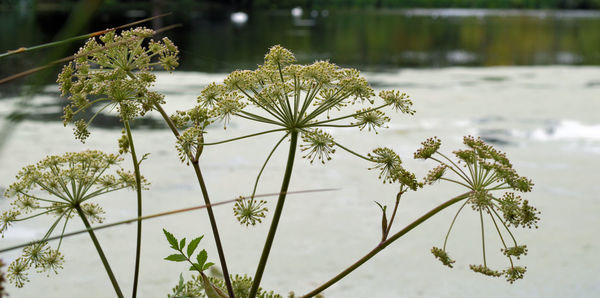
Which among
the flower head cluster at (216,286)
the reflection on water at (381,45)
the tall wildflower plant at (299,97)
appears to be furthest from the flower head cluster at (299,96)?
the reflection on water at (381,45)

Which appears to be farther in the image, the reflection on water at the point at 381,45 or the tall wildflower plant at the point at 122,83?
the reflection on water at the point at 381,45

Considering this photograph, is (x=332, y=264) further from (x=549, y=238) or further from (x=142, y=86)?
(x=142, y=86)

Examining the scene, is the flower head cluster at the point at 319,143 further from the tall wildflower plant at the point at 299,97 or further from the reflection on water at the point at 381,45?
the reflection on water at the point at 381,45

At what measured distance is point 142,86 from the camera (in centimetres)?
47

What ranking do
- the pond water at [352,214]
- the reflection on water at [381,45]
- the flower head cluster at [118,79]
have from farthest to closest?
the reflection on water at [381,45]
the pond water at [352,214]
the flower head cluster at [118,79]

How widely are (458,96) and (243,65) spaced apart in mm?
1837

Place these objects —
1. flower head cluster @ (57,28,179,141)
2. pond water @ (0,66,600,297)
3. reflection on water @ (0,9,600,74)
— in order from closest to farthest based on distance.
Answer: flower head cluster @ (57,28,179,141), pond water @ (0,66,600,297), reflection on water @ (0,9,600,74)

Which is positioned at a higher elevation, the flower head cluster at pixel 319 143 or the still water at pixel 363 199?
the still water at pixel 363 199

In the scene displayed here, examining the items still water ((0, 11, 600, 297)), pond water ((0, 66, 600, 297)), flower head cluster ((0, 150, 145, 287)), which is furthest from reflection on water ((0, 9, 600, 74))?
flower head cluster ((0, 150, 145, 287))

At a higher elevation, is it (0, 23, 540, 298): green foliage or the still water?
the still water

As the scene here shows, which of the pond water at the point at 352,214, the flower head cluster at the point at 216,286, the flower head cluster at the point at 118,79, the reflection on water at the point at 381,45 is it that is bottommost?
the flower head cluster at the point at 216,286

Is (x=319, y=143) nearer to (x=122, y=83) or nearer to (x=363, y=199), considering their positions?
(x=122, y=83)

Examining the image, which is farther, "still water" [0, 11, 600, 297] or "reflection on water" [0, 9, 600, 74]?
"reflection on water" [0, 9, 600, 74]

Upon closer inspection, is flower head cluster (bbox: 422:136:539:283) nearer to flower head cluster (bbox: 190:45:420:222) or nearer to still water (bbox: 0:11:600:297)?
flower head cluster (bbox: 190:45:420:222)
